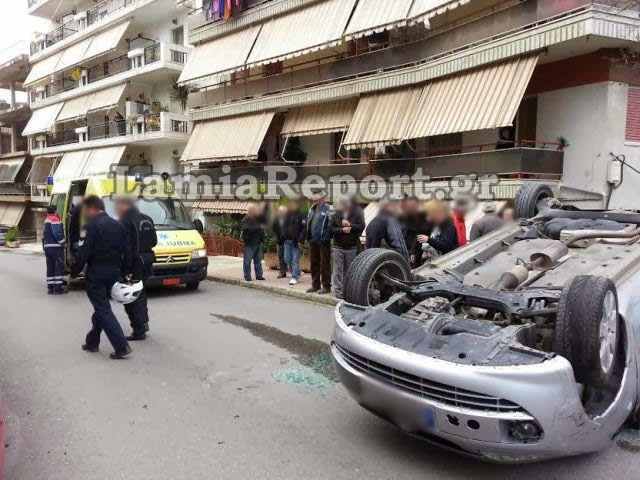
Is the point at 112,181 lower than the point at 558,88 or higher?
lower

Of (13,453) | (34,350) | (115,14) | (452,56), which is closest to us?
(13,453)

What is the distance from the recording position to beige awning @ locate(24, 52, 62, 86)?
30.4 m

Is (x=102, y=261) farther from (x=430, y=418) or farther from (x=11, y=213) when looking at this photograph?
(x=11, y=213)

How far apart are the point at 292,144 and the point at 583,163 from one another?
10189 millimetres

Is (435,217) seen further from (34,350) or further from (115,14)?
(115,14)

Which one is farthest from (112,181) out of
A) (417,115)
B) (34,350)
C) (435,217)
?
(417,115)

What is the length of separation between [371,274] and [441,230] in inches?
136

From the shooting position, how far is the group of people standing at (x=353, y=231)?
718 centimetres

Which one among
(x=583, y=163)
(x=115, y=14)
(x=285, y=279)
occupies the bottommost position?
(x=285, y=279)

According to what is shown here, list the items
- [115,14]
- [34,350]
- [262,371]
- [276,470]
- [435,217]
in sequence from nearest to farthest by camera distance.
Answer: [276,470], [262,371], [34,350], [435,217], [115,14]

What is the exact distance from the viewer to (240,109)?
19.1 meters

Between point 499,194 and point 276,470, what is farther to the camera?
point 499,194

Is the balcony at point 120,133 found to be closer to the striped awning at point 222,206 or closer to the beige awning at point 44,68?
the beige awning at point 44,68

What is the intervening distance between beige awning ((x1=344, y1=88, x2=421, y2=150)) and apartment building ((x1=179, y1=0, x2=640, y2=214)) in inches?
1.5
